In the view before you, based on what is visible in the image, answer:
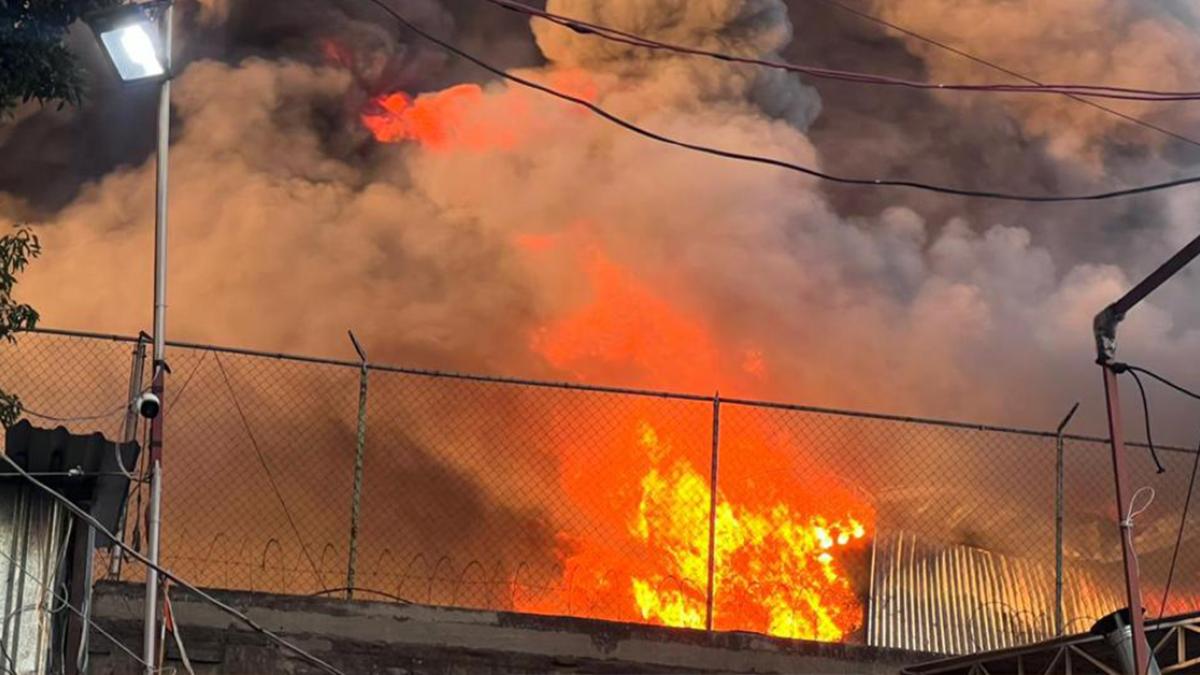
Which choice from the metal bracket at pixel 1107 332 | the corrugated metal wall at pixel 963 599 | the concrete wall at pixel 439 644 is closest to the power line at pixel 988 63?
the corrugated metal wall at pixel 963 599

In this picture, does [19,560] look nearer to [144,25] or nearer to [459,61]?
[144,25]

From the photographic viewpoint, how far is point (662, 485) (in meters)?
15.2

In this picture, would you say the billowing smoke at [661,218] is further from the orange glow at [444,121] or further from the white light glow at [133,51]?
the white light glow at [133,51]

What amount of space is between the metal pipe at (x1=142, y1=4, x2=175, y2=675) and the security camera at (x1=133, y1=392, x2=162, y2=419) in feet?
0.45

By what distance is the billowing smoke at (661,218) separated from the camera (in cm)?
1684

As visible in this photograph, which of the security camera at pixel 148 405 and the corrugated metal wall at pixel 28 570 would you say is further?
the corrugated metal wall at pixel 28 570

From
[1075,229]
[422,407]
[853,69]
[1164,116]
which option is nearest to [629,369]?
[422,407]

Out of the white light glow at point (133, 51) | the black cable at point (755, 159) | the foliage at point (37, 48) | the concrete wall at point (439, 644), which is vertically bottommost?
the concrete wall at point (439, 644)

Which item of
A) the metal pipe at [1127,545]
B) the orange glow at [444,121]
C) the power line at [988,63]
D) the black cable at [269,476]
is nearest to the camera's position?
the metal pipe at [1127,545]

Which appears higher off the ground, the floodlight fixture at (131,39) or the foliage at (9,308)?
the floodlight fixture at (131,39)

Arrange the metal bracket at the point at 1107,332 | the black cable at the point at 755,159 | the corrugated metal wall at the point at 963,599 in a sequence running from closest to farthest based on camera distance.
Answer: the metal bracket at the point at 1107,332, the black cable at the point at 755,159, the corrugated metal wall at the point at 963,599

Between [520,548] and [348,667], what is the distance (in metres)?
5.37

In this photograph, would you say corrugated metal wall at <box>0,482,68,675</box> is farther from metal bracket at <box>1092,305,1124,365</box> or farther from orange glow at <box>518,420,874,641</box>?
metal bracket at <box>1092,305,1124,365</box>

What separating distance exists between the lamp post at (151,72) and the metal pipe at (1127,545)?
20.7ft
